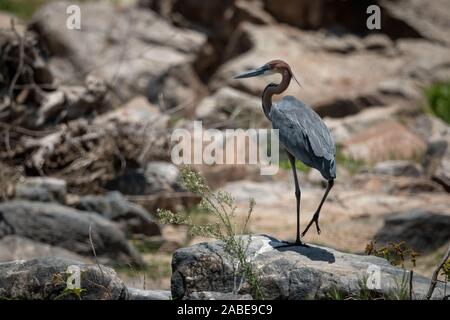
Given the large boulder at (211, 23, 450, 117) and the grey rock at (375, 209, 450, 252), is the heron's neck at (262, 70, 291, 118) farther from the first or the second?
the large boulder at (211, 23, 450, 117)

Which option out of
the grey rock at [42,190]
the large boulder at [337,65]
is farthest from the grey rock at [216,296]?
the large boulder at [337,65]

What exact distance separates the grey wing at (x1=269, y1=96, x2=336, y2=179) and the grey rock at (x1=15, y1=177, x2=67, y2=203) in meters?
4.91

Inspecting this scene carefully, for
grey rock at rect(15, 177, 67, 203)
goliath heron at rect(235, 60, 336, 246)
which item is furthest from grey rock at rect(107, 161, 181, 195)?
goliath heron at rect(235, 60, 336, 246)

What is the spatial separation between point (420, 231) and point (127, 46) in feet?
23.5

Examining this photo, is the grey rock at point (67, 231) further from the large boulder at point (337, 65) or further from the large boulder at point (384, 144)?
the large boulder at point (337, 65)

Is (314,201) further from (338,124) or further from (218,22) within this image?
(218,22)

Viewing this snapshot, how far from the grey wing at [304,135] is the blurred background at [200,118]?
141 cm

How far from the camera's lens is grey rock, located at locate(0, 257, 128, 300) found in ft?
18.7

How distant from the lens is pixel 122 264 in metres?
9.20

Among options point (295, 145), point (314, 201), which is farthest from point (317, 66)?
point (295, 145)

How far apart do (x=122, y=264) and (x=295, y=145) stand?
12.1 ft

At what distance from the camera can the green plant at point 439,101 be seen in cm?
1483

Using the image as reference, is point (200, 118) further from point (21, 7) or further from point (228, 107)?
point (21, 7)
